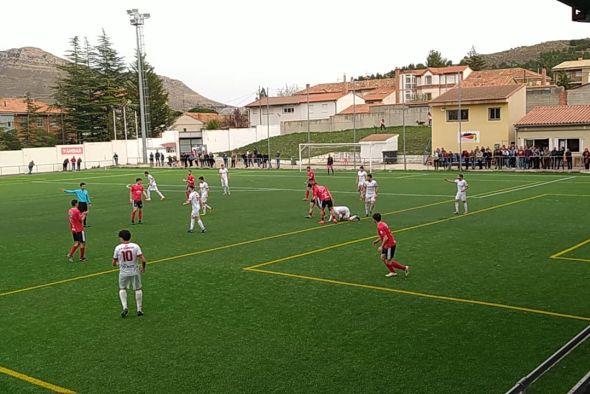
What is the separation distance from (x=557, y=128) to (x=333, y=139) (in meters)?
31.7

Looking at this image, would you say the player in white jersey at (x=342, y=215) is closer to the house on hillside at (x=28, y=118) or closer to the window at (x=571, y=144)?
the window at (x=571, y=144)

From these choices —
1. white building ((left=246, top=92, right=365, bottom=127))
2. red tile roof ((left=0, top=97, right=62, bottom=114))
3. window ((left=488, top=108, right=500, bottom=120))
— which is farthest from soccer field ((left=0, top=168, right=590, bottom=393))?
red tile roof ((left=0, top=97, right=62, bottom=114))

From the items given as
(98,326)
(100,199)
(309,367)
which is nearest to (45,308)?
(98,326)

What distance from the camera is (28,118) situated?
9825 cm

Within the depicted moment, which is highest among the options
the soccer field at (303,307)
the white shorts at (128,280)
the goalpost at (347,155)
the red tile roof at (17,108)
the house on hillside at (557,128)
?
the red tile roof at (17,108)

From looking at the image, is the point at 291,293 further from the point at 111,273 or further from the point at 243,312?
the point at 111,273

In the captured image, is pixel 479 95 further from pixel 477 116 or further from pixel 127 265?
pixel 127 265

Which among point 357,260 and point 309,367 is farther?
point 357,260

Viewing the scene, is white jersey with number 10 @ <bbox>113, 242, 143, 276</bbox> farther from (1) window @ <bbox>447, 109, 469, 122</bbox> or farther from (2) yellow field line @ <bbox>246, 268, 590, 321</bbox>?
(1) window @ <bbox>447, 109, 469, 122</bbox>

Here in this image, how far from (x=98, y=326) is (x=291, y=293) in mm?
4315

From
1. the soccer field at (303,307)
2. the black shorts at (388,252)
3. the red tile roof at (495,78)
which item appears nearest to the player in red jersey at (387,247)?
the black shorts at (388,252)

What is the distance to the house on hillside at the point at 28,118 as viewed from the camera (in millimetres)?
99812

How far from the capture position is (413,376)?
30.7 ft

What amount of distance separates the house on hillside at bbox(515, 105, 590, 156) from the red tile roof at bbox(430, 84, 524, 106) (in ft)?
10.0
